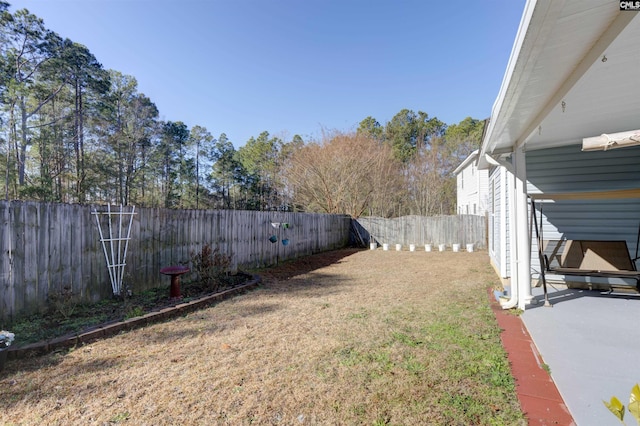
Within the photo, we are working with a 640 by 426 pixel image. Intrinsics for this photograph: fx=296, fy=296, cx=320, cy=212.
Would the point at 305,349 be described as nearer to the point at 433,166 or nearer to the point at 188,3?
the point at 188,3

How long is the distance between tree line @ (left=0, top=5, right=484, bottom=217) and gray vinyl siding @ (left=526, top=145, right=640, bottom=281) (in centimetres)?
1071

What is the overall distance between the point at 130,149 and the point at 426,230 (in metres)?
19.3

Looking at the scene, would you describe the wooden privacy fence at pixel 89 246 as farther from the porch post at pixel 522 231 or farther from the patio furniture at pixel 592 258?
the patio furniture at pixel 592 258

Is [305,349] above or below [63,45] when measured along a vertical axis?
below

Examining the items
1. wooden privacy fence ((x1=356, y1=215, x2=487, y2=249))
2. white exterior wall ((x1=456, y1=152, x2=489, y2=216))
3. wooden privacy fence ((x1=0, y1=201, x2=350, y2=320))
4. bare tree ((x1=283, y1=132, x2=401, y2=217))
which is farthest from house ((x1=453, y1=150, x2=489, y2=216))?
wooden privacy fence ((x1=0, y1=201, x2=350, y2=320))

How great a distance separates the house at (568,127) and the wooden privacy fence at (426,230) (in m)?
6.76

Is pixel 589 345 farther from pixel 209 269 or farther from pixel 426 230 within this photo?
pixel 426 230

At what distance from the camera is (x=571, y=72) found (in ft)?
6.89

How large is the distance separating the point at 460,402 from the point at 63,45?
2217cm

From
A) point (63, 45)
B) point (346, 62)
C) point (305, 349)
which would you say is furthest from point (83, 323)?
point (63, 45)

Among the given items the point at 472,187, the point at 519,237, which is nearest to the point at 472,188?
the point at 472,187

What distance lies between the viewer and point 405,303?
4371 mm

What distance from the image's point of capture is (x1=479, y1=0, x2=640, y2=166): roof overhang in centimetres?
152

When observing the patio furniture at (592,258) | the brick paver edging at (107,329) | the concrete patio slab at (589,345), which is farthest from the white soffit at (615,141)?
the brick paver edging at (107,329)
